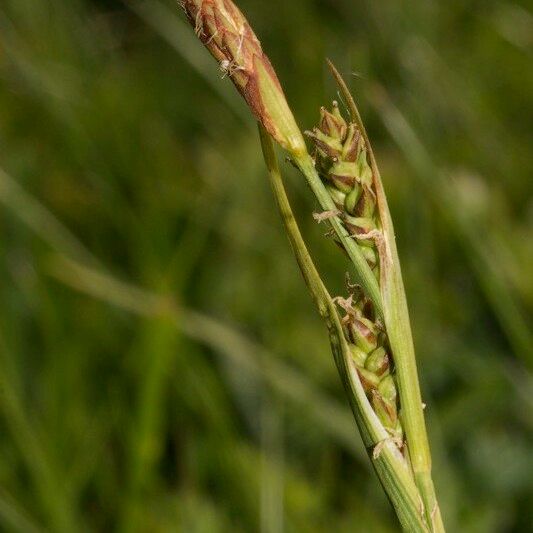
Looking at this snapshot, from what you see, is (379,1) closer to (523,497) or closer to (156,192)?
(156,192)

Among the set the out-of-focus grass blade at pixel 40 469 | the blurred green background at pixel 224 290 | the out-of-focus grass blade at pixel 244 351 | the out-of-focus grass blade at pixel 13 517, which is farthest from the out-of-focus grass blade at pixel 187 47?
the out-of-focus grass blade at pixel 13 517

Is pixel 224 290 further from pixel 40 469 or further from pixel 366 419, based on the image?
pixel 366 419

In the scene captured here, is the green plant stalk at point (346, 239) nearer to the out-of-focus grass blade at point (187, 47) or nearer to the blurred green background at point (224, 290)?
the blurred green background at point (224, 290)

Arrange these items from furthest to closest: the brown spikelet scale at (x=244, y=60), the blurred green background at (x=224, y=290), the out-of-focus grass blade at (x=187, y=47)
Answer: the out-of-focus grass blade at (x=187, y=47)
the blurred green background at (x=224, y=290)
the brown spikelet scale at (x=244, y=60)

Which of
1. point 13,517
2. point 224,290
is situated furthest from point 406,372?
point 224,290

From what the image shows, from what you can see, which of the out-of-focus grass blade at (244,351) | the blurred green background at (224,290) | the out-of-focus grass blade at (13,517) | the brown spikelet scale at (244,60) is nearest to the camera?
the brown spikelet scale at (244,60)

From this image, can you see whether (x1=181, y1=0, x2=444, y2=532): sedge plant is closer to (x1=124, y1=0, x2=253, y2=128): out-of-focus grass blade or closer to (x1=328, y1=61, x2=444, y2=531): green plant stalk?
(x1=328, y1=61, x2=444, y2=531): green plant stalk

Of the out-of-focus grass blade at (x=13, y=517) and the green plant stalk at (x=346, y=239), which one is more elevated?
the green plant stalk at (x=346, y=239)

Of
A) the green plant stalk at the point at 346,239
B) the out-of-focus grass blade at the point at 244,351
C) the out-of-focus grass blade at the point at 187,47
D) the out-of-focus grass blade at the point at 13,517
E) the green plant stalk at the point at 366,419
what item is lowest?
the out-of-focus grass blade at the point at 13,517
